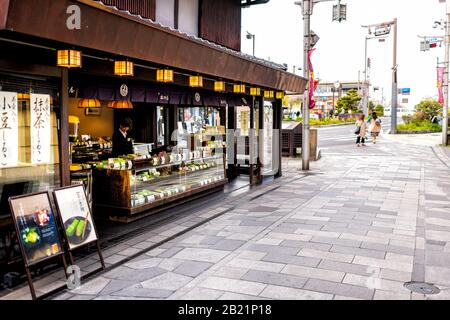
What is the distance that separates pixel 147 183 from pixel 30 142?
339 centimetres

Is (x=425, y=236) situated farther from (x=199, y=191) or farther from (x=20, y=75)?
(x=20, y=75)

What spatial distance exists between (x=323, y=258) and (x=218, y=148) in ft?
24.6

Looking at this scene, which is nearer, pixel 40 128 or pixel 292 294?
pixel 292 294

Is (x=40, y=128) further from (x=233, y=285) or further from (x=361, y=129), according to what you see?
(x=361, y=129)

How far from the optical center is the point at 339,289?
18.9ft

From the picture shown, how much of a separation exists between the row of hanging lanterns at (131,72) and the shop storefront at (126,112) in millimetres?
19

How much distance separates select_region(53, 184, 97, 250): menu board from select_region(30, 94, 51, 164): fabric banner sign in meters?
1.06

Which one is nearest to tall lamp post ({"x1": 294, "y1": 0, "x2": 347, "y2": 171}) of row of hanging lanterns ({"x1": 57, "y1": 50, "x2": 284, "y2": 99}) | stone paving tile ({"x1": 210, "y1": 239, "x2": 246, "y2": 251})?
row of hanging lanterns ({"x1": 57, "y1": 50, "x2": 284, "y2": 99})

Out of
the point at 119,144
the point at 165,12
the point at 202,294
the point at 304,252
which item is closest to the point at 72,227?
the point at 202,294

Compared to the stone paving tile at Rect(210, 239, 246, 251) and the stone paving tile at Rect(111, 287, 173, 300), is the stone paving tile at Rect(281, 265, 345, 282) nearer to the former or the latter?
the stone paving tile at Rect(210, 239, 246, 251)

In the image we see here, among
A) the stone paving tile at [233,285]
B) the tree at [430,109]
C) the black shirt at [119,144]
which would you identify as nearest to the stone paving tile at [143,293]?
the stone paving tile at [233,285]

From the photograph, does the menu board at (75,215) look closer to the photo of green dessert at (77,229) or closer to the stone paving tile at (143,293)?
the photo of green dessert at (77,229)

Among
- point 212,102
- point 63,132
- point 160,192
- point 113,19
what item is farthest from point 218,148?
point 113,19

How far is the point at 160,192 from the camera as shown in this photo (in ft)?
33.8
